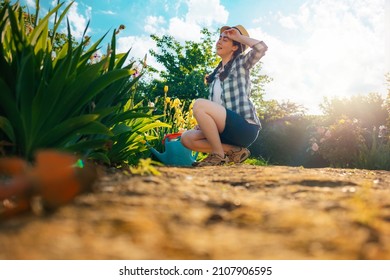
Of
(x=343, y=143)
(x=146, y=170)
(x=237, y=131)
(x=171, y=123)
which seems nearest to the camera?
(x=146, y=170)

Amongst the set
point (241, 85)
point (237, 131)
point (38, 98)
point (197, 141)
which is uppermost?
point (241, 85)

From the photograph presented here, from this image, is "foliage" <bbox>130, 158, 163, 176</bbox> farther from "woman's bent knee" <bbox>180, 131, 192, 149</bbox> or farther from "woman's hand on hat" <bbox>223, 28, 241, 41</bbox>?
"woman's hand on hat" <bbox>223, 28, 241, 41</bbox>

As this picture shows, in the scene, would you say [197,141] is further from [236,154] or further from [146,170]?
[146,170]

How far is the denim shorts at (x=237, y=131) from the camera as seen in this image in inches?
126

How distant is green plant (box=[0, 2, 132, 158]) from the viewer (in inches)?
57.1

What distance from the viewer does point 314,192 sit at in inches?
47.9

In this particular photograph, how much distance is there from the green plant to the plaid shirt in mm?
1747

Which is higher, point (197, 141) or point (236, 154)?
point (197, 141)

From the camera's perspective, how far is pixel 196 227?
76cm

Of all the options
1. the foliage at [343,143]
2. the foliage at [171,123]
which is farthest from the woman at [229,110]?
the foliage at [343,143]

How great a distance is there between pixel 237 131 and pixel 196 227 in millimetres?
2525

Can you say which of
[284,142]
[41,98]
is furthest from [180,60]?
[41,98]

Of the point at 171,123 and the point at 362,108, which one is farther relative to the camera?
the point at 362,108

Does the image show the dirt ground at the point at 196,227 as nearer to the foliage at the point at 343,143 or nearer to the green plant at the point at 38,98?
the green plant at the point at 38,98
